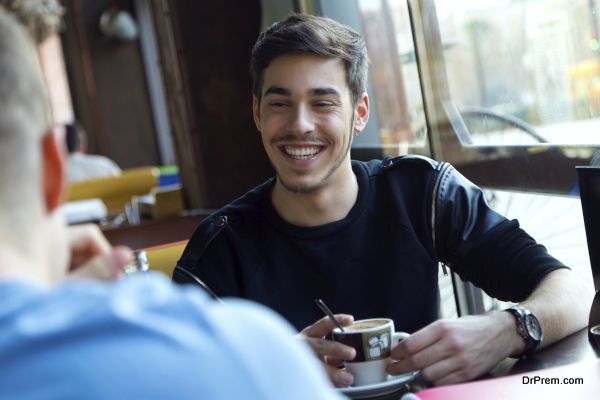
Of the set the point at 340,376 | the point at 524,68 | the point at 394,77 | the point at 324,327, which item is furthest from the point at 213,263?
the point at 394,77

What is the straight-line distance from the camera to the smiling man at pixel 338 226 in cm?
196

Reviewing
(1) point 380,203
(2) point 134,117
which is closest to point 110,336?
(1) point 380,203

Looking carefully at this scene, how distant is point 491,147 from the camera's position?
9.37ft

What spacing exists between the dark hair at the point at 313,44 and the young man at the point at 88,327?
54.9 inches

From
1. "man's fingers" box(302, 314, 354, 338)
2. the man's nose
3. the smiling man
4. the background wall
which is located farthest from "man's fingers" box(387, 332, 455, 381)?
the background wall

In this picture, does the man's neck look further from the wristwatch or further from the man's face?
the wristwatch

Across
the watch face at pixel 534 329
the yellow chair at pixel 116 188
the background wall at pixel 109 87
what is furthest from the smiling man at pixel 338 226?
the background wall at pixel 109 87

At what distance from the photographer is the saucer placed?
146cm

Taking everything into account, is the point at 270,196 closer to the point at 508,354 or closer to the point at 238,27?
the point at 508,354

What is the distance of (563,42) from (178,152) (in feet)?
11.8

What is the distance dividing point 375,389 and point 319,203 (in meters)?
0.65

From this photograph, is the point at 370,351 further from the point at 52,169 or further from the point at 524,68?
the point at 524,68

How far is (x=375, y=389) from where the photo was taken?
1.46 m

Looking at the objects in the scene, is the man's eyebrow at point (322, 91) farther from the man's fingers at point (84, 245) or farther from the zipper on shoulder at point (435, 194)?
the man's fingers at point (84, 245)
